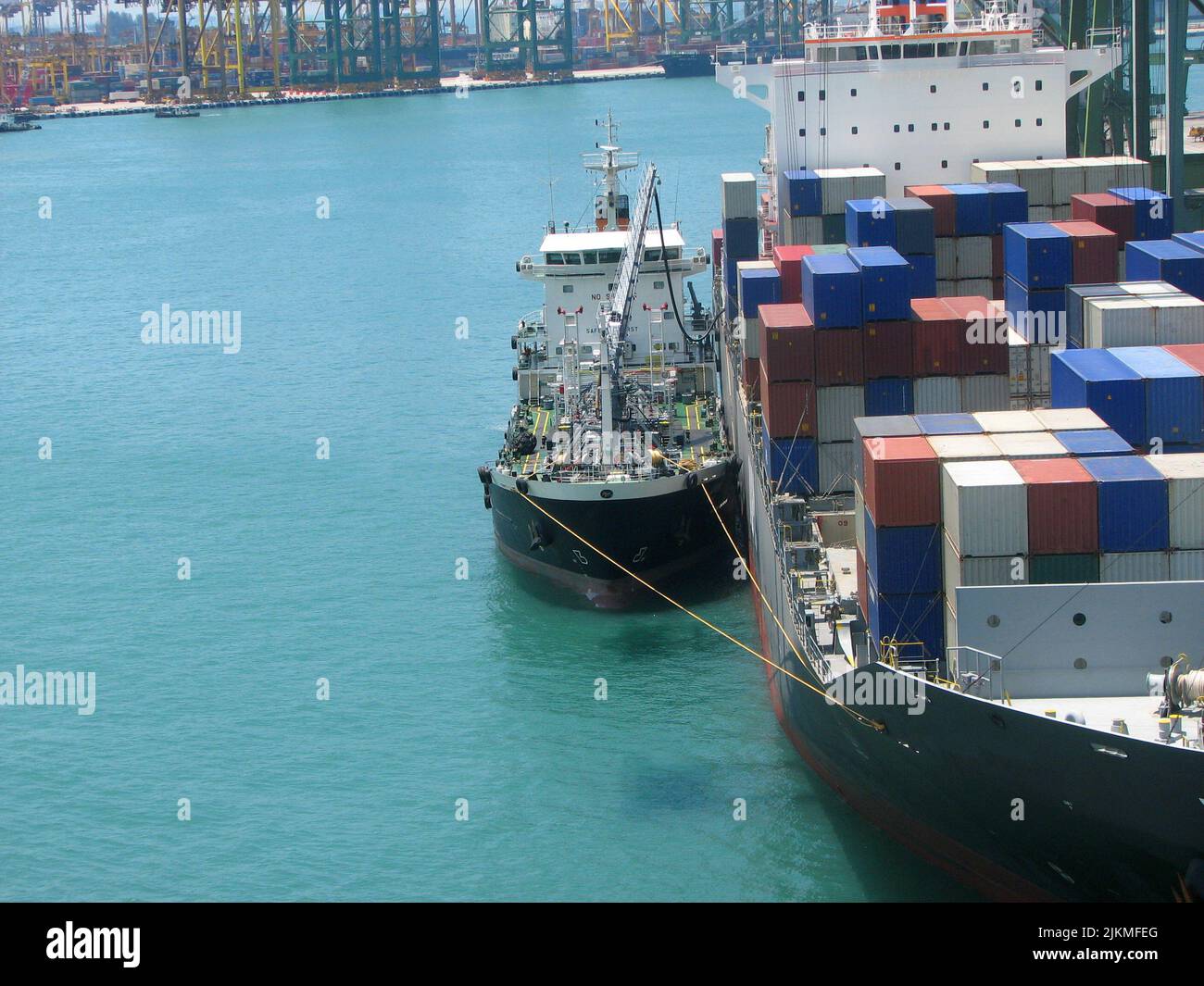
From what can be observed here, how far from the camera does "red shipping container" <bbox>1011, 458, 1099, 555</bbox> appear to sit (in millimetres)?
19625

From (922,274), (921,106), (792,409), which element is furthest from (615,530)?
(921,106)

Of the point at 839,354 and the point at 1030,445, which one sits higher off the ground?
the point at 839,354

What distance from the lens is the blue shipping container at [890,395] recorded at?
2680 cm

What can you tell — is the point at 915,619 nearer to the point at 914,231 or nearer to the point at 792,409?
the point at 792,409

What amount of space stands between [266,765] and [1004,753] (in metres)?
12.3

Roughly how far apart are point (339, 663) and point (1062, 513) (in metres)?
15.0

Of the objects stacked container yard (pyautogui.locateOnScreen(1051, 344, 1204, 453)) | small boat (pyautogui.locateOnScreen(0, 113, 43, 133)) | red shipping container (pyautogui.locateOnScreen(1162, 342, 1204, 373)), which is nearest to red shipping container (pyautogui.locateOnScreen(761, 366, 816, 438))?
stacked container yard (pyautogui.locateOnScreen(1051, 344, 1204, 453))

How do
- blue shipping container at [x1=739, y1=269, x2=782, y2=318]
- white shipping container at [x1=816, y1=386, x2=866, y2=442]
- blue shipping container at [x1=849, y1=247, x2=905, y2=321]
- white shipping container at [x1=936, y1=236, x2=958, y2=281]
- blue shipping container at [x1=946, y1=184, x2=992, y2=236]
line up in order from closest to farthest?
blue shipping container at [x1=849, y1=247, x2=905, y2=321]
white shipping container at [x1=816, y1=386, x2=866, y2=442]
blue shipping container at [x1=739, y1=269, x2=782, y2=318]
blue shipping container at [x1=946, y1=184, x2=992, y2=236]
white shipping container at [x1=936, y1=236, x2=958, y2=281]

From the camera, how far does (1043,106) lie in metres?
39.8

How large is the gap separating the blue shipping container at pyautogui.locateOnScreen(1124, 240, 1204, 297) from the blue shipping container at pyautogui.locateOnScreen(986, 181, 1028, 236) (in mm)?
2691

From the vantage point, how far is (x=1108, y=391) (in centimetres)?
2239

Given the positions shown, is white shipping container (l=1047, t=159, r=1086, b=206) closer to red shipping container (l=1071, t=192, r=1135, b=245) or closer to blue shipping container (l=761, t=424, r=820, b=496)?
red shipping container (l=1071, t=192, r=1135, b=245)

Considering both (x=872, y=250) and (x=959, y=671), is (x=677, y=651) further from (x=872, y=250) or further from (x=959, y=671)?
(x=959, y=671)

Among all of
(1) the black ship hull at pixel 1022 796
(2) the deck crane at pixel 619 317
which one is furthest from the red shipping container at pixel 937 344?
(2) the deck crane at pixel 619 317
